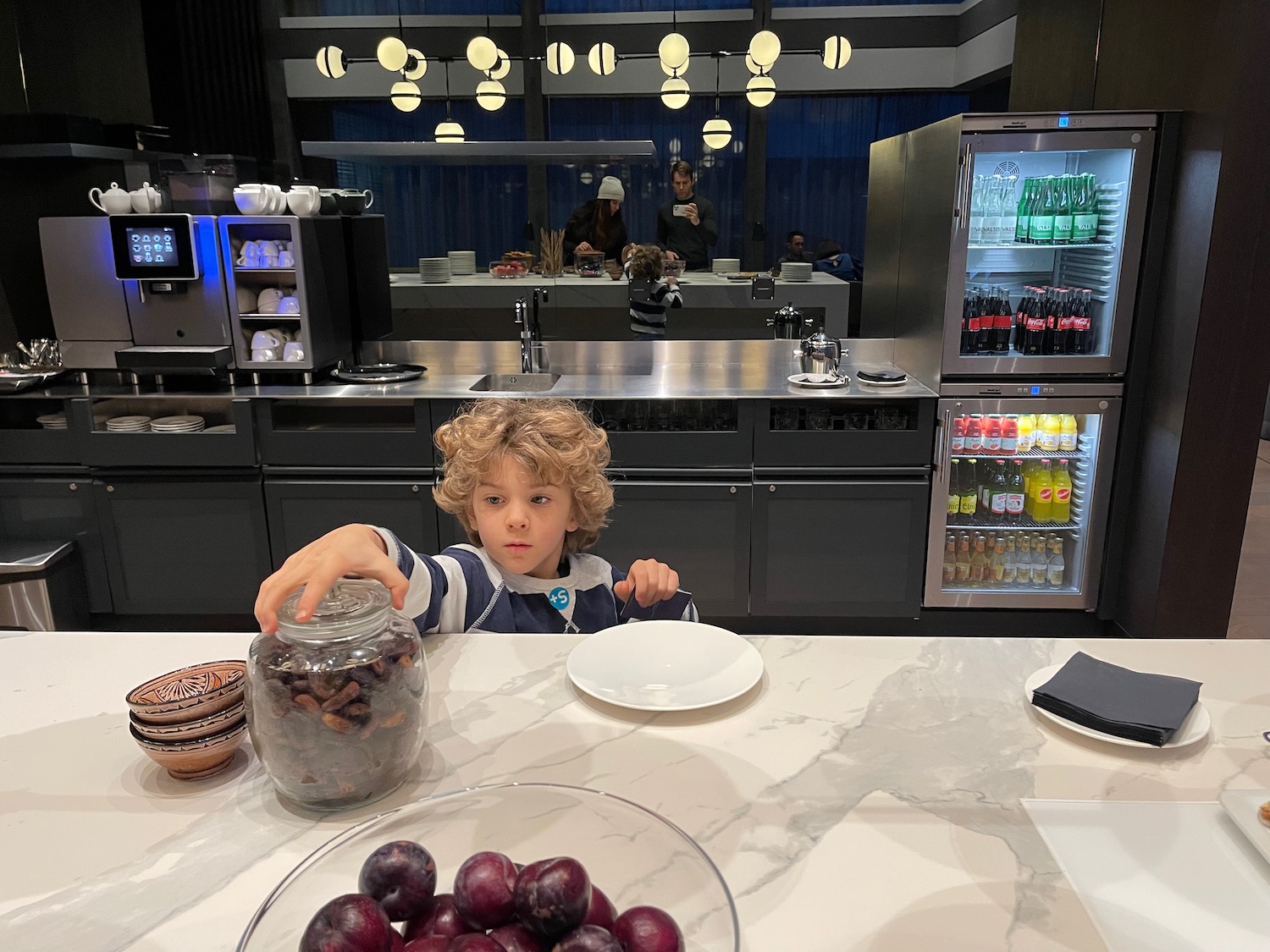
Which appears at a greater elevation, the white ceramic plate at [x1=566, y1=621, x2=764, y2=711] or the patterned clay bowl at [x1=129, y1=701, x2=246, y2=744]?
the patterned clay bowl at [x1=129, y1=701, x2=246, y2=744]


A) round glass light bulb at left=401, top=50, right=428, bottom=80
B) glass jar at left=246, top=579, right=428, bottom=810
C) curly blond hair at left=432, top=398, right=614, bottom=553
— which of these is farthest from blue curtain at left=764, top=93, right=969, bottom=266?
glass jar at left=246, top=579, right=428, bottom=810

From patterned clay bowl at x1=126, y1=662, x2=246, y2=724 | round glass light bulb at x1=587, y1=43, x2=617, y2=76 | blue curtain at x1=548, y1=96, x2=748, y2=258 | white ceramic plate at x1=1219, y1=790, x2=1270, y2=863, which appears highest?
round glass light bulb at x1=587, y1=43, x2=617, y2=76

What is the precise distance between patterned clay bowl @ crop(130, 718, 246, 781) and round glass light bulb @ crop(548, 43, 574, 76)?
362cm

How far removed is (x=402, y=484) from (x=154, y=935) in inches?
101

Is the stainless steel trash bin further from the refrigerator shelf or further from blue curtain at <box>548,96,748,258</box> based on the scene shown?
the refrigerator shelf

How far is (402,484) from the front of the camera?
325cm

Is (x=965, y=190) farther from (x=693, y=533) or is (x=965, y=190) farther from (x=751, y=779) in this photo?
(x=751, y=779)

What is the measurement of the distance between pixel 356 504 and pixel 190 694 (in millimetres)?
2392

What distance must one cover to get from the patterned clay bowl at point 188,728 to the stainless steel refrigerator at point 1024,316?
2.73 meters

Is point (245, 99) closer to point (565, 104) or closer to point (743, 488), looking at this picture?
point (565, 104)

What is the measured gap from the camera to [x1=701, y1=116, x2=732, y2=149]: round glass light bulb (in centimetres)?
404

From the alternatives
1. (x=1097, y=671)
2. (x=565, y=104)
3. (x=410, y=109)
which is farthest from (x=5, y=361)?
(x=1097, y=671)

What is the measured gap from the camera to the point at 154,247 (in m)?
3.16

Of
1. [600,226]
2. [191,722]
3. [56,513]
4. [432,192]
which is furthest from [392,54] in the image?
[191,722]
